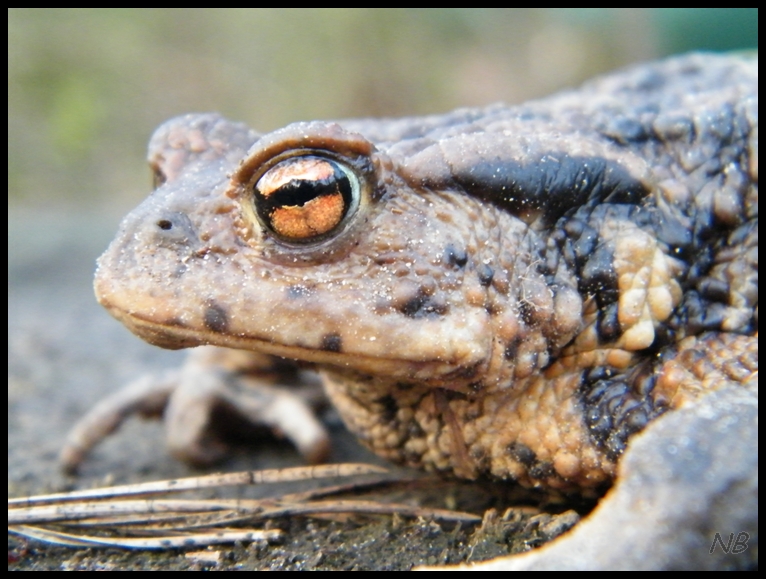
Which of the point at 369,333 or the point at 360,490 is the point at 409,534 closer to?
the point at 360,490

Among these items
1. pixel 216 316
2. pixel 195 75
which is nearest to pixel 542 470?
pixel 216 316

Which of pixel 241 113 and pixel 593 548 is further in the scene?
pixel 241 113

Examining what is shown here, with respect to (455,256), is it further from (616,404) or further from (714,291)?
(714,291)

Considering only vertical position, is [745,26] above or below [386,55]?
below

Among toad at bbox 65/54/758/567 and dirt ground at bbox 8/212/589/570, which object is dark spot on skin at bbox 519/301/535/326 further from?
dirt ground at bbox 8/212/589/570
